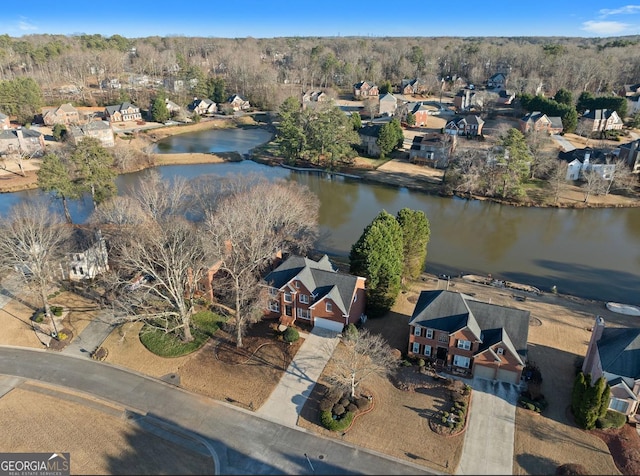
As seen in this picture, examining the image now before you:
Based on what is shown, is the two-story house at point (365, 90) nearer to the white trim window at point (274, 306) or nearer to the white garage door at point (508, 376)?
the white trim window at point (274, 306)

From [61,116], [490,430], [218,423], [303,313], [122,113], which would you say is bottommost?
[218,423]

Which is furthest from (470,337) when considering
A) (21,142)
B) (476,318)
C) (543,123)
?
(21,142)

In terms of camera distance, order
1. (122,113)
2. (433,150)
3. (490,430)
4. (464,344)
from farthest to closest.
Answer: (122,113)
(433,150)
(464,344)
(490,430)

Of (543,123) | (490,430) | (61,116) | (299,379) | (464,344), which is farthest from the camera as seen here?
(61,116)

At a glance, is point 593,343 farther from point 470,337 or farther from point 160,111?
point 160,111

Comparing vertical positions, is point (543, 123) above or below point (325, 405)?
above

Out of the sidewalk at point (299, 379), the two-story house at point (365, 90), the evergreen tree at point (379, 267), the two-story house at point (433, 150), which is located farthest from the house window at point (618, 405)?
the two-story house at point (365, 90)
